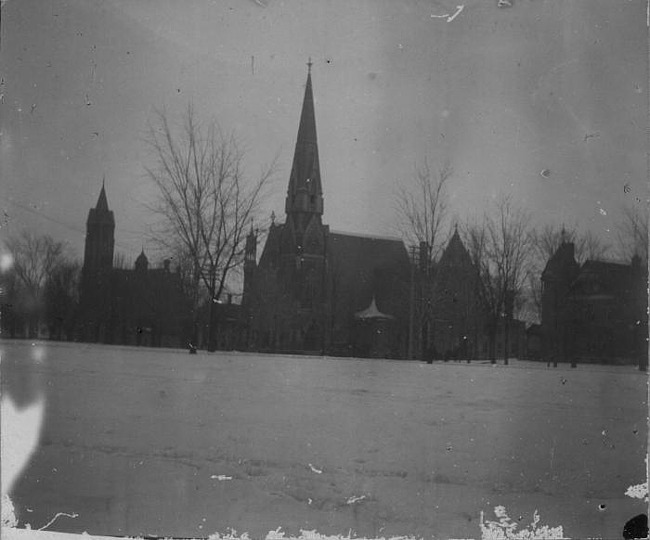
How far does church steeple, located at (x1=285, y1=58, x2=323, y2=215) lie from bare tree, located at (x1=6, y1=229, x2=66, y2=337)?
97 cm

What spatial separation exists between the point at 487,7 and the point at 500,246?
93cm

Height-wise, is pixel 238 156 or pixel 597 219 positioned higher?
pixel 238 156

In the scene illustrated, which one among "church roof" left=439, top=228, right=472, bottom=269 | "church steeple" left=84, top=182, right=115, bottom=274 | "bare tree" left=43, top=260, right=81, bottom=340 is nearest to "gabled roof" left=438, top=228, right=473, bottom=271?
"church roof" left=439, top=228, right=472, bottom=269

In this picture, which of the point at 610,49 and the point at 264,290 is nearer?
the point at 610,49

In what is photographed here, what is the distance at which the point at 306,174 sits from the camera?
2.51m

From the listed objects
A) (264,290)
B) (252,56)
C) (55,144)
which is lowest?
(264,290)

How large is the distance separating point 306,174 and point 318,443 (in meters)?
1.07

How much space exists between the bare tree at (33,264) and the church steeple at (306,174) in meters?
0.97

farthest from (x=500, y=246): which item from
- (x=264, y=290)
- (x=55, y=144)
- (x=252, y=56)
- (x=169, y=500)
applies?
(x=55, y=144)

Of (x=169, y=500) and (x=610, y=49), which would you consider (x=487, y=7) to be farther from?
(x=169, y=500)

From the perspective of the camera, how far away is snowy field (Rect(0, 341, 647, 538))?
229 cm

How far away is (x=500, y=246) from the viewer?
2480 mm

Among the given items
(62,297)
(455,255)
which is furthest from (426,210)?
(62,297)

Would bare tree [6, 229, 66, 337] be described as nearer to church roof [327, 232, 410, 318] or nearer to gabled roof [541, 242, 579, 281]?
church roof [327, 232, 410, 318]
